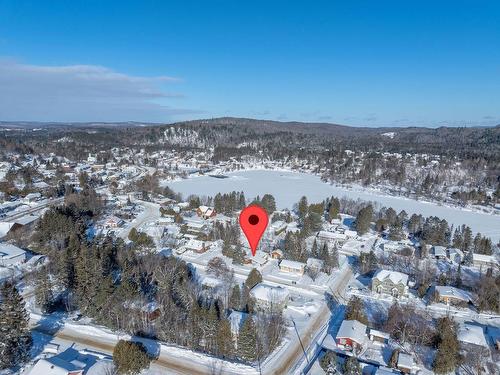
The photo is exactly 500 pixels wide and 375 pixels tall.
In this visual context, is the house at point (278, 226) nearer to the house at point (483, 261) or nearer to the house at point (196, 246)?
the house at point (196, 246)

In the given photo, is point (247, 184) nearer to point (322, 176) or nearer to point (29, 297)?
point (322, 176)

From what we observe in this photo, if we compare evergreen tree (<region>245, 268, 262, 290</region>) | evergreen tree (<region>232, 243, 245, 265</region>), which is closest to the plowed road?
evergreen tree (<region>245, 268, 262, 290</region>)

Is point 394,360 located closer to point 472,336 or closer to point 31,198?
point 472,336

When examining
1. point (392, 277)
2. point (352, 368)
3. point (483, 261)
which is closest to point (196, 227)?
point (392, 277)

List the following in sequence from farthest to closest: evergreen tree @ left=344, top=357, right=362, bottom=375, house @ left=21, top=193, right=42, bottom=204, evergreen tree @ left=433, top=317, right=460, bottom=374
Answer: house @ left=21, top=193, right=42, bottom=204
evergreen tree @ left=433, top=317, right=460, bottom=374
evergreen tree @ left=344, top=357, right=362, bottom=375

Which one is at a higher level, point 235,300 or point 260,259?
point 235,300

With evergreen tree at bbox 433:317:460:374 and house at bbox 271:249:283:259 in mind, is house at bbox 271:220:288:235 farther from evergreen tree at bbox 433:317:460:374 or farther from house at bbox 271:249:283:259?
evergreen tree at bbox 433:317:460:374
